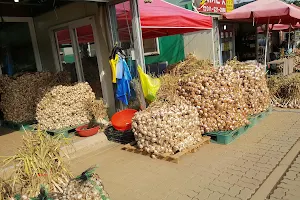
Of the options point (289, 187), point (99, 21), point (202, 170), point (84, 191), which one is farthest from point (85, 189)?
point (99, 21)

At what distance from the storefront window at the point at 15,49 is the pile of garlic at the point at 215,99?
5677 millimetres

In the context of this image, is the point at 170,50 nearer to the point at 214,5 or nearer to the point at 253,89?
the point at 214,5

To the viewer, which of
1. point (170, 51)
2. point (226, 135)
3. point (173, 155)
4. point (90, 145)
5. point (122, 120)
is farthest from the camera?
point (170, 51)

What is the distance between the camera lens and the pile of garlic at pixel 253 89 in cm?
544

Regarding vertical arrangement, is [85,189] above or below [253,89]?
below

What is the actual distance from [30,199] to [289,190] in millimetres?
2989

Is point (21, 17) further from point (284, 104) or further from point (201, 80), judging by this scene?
point (284, 104)

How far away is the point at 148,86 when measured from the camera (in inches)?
207

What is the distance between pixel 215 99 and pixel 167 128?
4.04 feet

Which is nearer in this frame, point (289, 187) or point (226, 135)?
point (289, 187)

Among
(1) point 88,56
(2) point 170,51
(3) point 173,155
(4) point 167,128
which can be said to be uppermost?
(1) point 88,56

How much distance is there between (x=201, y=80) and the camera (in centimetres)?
489

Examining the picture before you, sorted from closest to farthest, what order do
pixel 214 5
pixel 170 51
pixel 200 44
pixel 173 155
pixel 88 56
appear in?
pixel 173 155 < pixel 88 56 < pixel 200 44 < pixel 214 5 < pixel 170 51

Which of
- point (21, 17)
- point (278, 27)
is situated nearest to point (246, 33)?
point (278, 27)
